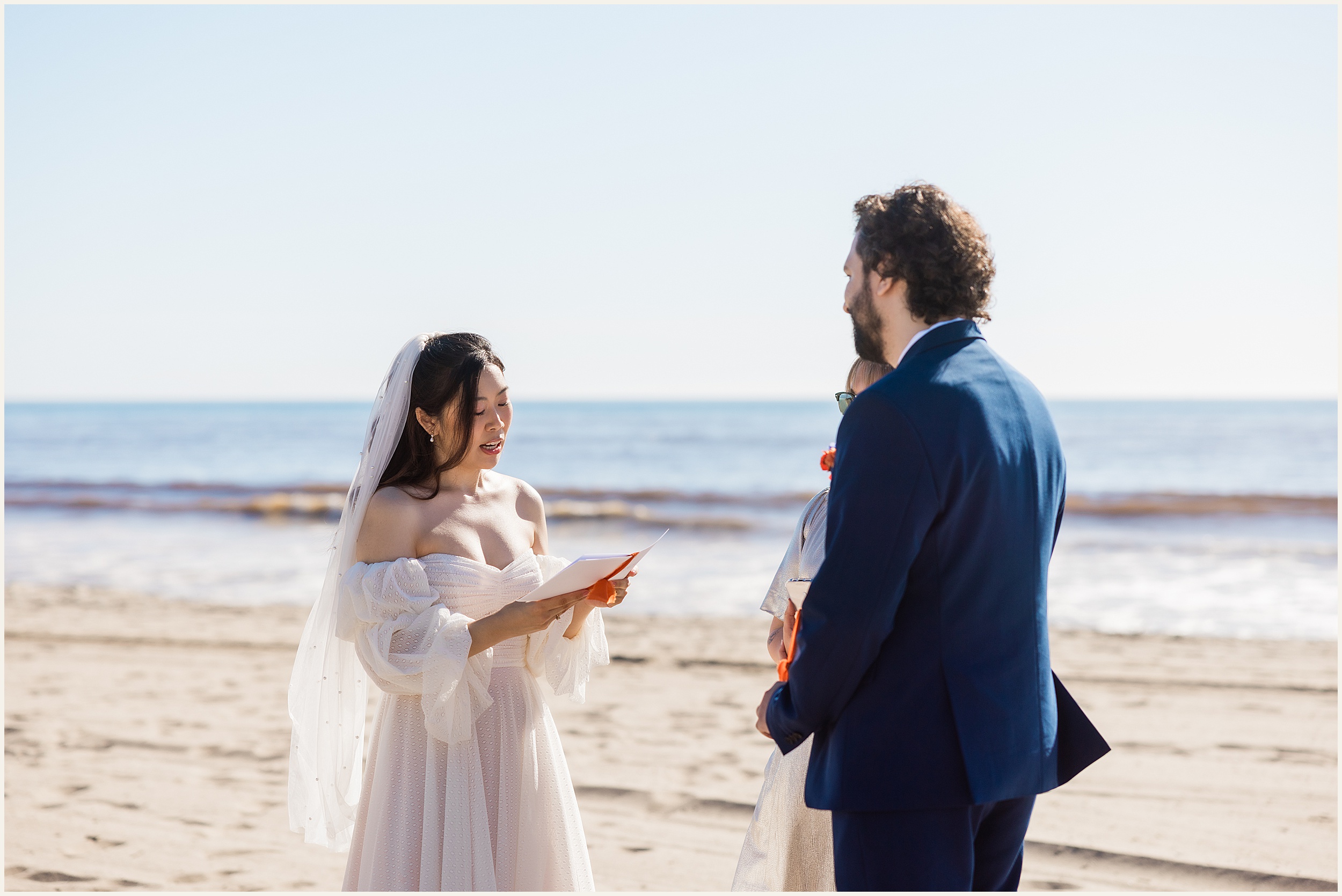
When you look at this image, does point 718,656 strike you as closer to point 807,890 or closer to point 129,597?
point 807,890

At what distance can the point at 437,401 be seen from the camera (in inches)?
115

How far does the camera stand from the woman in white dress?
2.71 meters

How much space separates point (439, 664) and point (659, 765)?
2.96 metres

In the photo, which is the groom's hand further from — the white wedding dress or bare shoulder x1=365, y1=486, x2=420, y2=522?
bare shoulder x1=365, y1=486, x2=420, y2=522

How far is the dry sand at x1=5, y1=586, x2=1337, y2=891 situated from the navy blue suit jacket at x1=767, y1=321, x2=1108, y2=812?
2.51 metres

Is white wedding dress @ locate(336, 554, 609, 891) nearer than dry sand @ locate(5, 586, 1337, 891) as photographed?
Yes

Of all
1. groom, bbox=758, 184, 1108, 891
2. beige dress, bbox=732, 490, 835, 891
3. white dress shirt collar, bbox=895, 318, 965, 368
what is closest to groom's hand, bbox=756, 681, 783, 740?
groom, bbox=758, 184, 1108, 891

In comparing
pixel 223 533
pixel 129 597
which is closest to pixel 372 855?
pixel 129 597

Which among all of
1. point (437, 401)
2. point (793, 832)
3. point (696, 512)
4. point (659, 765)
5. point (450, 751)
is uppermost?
point (437, 401)

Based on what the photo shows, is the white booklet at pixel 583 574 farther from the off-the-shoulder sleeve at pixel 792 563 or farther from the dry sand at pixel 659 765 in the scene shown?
the dry sand at pixel 659 765

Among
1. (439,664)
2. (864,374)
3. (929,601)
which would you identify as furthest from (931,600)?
(439,664)

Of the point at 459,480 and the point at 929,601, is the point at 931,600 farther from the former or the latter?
the point at 459,480

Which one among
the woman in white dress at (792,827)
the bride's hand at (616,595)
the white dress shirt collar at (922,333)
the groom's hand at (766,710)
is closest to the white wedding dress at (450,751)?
the bride's hand at (616,595)

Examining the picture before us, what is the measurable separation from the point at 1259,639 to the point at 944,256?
310 inches
